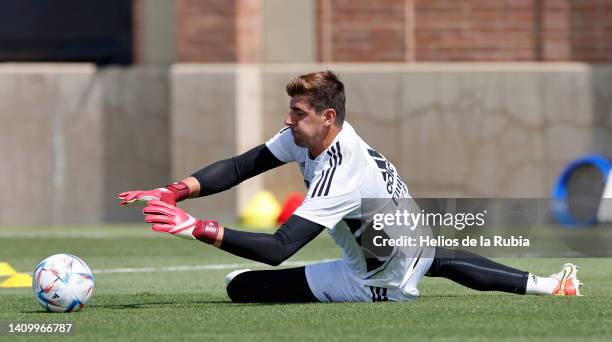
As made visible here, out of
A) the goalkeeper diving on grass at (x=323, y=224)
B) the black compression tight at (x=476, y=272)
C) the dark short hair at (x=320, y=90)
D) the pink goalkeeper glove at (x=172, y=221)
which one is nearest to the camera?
the pink goalkeeper glove at (x=172, y=221)

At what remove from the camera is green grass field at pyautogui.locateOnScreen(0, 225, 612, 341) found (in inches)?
291

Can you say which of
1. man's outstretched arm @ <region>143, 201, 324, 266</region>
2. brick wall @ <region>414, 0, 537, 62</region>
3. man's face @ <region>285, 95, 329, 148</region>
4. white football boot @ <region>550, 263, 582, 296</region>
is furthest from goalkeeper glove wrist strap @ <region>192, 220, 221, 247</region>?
brick wall @ <region>414, 0, 537, 62</region>

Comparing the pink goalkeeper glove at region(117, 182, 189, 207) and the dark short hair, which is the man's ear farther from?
the pink goalkeeper glove at region(117, 182, 189, 207)

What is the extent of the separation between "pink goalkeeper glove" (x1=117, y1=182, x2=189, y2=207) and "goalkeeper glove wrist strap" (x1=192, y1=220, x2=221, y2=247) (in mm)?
646

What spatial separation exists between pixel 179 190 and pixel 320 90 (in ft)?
3.92

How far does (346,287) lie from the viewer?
901 centimetres

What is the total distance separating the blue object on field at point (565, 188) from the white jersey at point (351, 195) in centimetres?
969

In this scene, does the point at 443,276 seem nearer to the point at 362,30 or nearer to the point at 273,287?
the point at 273,287

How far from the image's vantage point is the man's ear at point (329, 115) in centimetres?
862

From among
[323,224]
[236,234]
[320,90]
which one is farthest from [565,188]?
[236,234]

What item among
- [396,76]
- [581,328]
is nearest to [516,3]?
[396,76]

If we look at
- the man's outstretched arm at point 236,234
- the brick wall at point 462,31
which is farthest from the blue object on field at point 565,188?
the man's outstretched arm at point 236,234

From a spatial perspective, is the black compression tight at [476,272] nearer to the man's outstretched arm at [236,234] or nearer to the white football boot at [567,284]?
the white football boot at [567,284]

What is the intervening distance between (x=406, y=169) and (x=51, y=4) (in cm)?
604
